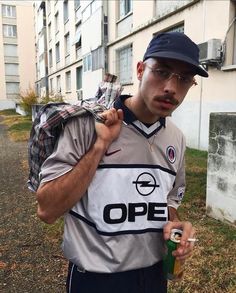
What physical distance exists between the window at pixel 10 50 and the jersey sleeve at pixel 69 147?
45591 mm

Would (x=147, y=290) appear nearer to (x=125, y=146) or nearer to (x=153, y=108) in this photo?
(x=125, y=146)

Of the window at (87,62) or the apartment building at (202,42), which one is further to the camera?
the window at (87,62)

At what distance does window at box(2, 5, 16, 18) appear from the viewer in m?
43.2

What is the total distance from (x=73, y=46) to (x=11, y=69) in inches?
908

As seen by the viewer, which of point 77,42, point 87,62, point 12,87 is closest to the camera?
point 87,62

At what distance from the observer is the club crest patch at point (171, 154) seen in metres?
1.57

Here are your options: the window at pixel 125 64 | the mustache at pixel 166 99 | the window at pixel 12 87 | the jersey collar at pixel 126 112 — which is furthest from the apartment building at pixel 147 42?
the window at pixel 12 87

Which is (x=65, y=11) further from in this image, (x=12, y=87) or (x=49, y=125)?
(x=49, y=125)

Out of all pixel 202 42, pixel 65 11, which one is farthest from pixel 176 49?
pixel 65 11

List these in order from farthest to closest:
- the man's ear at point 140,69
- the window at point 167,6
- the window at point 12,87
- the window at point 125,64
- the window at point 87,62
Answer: the window at point 12,87 → the window at point 87,62 → the window at point 125,64 → the window at point 167,6 → the man's ear at point 140,69

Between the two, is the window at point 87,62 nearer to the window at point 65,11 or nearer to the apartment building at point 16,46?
the window at point 65,11

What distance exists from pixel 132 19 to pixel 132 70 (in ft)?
6.57

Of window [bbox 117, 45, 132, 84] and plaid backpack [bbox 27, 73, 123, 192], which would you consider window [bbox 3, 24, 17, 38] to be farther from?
plaid backpack [bbox 27, 73, 123, 192]

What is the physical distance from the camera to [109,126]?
4.51 feet
